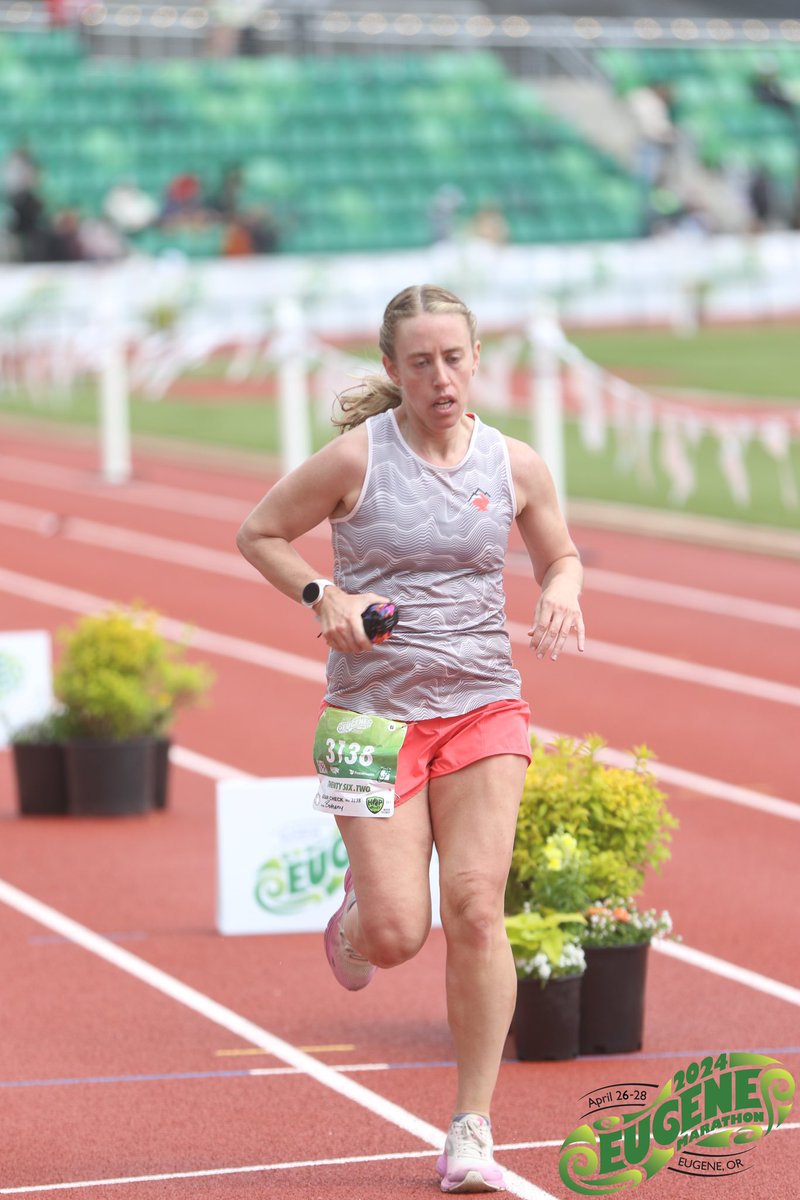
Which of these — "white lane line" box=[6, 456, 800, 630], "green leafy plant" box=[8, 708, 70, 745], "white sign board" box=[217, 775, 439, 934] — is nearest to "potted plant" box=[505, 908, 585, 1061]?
"white sign board" box=[217, 775, 439, 934]

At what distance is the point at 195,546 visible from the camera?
676 inches

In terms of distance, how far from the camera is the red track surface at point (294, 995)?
4.99 meters

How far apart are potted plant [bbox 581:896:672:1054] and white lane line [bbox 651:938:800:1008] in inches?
16.7

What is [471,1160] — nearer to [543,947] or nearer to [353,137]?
[543,947]

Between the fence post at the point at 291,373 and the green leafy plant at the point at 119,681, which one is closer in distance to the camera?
the green leafy plant at the point at 119,681

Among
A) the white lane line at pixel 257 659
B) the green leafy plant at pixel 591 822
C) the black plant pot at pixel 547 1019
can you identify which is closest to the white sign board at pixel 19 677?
the white lane line at pixel 257 659

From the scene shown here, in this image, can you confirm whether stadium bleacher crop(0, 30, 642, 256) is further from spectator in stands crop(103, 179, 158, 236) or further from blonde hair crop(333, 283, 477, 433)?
blonde hair crop(333, 283, 477, 433)

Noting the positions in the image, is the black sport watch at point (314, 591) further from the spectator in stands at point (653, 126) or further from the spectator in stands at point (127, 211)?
the spectator in stands at point (653, 126)

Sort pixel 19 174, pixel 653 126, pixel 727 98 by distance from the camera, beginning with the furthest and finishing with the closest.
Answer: pixel 727 98, pixel 653 126, pixel 19 174

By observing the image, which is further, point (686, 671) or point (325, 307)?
point (325, 307)

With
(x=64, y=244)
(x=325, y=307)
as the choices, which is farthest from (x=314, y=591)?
(x=64, y=244)

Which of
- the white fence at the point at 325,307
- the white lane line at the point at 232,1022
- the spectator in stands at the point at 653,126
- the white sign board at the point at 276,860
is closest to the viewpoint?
the white lane line at the point at 232,1022

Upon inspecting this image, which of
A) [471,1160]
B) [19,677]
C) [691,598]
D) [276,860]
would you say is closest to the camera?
[471,1160]

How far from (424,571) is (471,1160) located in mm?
1261
